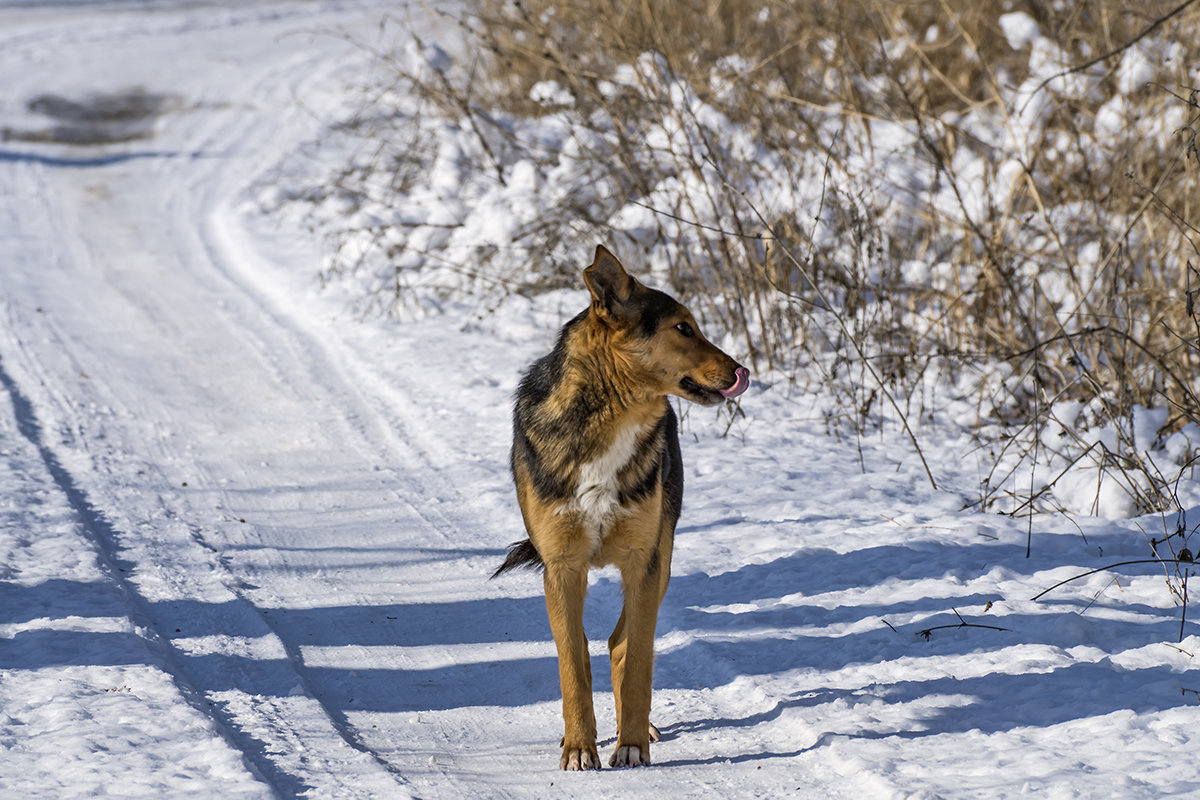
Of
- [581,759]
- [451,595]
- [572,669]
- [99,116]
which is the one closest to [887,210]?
[451,595]

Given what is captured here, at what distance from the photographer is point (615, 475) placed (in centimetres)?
376

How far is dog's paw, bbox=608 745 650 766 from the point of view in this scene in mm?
3803

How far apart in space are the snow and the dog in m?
0.28

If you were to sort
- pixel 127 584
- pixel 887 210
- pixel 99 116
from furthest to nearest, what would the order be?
1. pixel 99 116
2. pixel 887 210
3. pixel 127 584

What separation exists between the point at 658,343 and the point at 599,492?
0.59 m

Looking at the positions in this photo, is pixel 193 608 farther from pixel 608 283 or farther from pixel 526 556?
pixel 608 283

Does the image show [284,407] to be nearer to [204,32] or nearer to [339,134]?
[339,134]

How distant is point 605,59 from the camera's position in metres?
12.5

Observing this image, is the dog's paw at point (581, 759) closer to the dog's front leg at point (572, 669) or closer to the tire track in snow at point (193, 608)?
the dog's front leg at point (572, 669)

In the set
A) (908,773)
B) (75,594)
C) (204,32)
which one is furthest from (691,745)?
(204,32)

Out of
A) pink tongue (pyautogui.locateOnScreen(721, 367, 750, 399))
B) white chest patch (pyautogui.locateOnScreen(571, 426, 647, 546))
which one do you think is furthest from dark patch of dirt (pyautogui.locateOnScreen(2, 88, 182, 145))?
pink tongue (pyautogui.locateOnScreen(721, 367, 750, 399))

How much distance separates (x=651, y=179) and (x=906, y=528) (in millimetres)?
5228

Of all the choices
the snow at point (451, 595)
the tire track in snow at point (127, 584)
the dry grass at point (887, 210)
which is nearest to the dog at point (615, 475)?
the snow at point (451, 595)

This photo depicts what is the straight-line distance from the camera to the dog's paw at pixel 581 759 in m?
3.77
